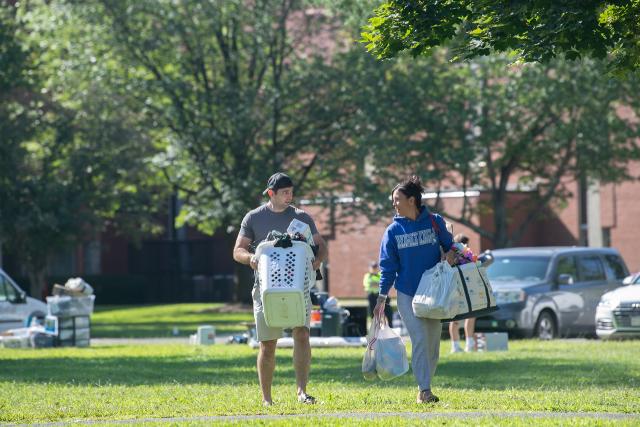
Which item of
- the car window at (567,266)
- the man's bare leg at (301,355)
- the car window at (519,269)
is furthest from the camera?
the car window at (567,266)

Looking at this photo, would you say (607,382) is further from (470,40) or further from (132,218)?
(132,218)

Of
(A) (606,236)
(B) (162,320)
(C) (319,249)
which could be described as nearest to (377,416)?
(C) (319,249)

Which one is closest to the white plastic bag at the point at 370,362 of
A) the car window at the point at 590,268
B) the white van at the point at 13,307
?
the car window at the point at 590,268

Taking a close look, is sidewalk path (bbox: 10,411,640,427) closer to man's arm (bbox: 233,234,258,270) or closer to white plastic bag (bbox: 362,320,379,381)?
white plastic bag (bbox: 362,320,379,381)

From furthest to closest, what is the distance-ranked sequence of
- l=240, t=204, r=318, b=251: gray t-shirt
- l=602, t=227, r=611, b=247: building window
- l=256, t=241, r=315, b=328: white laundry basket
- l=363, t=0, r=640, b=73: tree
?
l=602, t=227, r=611, b=247: building window → l=363, t=0, r=640, b=73: tree → l=240, t=204, r=318, b=251: gray t-shirt → l=256, t=241, r=315, b=328: white laundry basket

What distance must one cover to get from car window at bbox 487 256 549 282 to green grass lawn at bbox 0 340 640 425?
10.3 ft

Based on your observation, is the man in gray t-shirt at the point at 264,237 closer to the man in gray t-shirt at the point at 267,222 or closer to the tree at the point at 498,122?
the man in gray t-shirt at the point at 267,222

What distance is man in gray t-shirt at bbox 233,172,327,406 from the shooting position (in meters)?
11.1

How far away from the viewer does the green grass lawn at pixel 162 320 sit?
109ft

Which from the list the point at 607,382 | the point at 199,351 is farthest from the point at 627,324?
the point at 607,382

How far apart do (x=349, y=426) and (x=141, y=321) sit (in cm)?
3290

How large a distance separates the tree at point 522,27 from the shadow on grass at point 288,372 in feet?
11.4

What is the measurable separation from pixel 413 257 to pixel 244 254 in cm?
138

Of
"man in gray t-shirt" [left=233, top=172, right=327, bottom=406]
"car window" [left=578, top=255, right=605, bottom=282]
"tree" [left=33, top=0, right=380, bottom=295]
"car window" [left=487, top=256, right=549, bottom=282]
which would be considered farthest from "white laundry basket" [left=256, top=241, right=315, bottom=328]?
"tree" [left=33, top=0, right=380, bottom=295]
